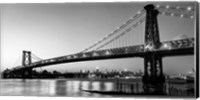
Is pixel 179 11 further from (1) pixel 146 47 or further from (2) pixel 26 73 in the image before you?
(2) pixel 26 73

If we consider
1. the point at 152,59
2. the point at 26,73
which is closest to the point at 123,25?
the point at 152,59

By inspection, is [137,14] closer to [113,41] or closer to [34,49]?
[113,41]

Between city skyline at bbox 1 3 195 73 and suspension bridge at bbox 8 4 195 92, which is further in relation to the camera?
city skyline at bbox 1 3 195 73

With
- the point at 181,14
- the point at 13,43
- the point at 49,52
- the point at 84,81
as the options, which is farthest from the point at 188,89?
the point at 13,43

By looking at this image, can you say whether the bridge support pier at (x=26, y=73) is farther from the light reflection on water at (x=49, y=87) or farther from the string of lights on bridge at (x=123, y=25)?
the string of lights on bridge at (x=123, y=25)

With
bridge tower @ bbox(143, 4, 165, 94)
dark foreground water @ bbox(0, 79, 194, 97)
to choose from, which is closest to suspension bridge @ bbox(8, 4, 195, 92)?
bridge tower @ bbox(143, 4, 165, 94)

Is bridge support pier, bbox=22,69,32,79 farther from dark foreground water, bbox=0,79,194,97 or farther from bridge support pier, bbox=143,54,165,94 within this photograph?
bridge support pier, bbox=143,54,165,94

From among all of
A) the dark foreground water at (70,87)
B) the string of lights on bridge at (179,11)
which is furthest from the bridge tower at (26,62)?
the string of lights on bridge at (179,11)
